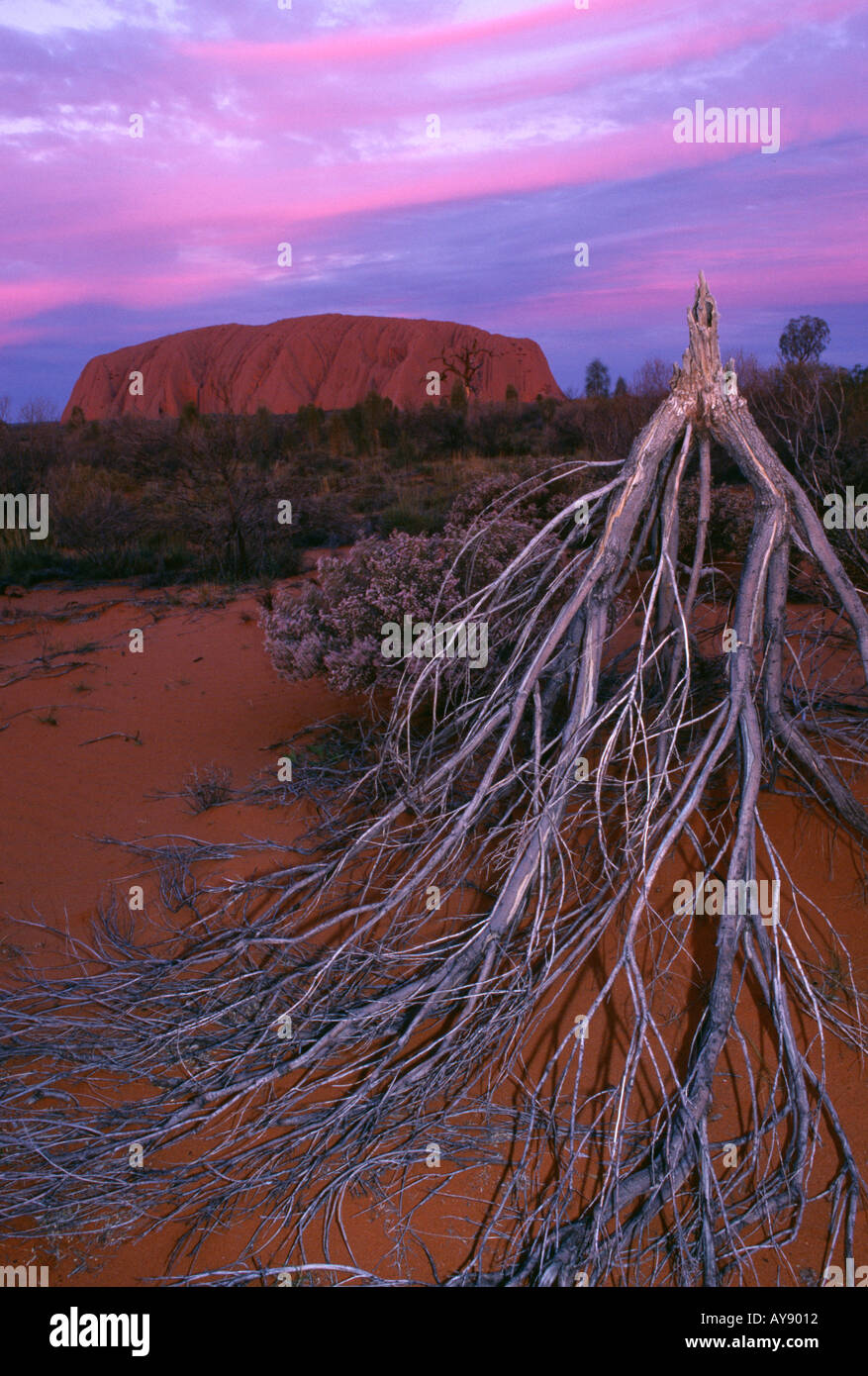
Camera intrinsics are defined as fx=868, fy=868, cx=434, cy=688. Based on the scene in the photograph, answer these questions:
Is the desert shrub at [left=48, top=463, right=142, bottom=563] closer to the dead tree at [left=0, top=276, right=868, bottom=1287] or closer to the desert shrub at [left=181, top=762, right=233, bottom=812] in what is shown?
the desert shrub at [left=181, top=762, right=233, bottom=812]

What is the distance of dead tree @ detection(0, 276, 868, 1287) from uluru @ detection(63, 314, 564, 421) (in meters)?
63.3

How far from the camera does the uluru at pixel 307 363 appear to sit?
66.9m

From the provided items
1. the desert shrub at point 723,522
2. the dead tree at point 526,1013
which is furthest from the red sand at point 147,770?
the desert shrub at point 723,522

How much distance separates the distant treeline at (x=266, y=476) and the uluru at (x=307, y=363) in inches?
1777

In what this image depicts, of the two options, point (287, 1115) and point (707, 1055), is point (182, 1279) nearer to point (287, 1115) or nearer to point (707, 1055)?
point (287, 1115)

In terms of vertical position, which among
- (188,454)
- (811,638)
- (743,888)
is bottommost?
(743,888)

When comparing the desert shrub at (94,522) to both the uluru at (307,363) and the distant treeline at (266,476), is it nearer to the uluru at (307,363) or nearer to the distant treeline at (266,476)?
the distant treeline at (266,476)

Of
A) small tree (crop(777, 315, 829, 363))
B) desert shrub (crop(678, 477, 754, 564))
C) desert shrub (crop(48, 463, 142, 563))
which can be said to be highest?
small tree (crop(777, 315, 829, 363))

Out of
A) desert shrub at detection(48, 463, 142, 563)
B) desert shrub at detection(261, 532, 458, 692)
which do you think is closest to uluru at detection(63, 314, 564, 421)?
desert shrub at detection(48, 463, 142, 563)

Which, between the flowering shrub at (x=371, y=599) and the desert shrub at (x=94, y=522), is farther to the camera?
the desert shrub at (x=94, y=522)

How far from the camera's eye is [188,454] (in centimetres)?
1320

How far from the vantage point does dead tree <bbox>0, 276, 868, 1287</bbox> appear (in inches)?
90.8

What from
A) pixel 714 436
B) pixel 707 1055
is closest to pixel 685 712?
pixel 714 436

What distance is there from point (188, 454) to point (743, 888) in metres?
12.2
